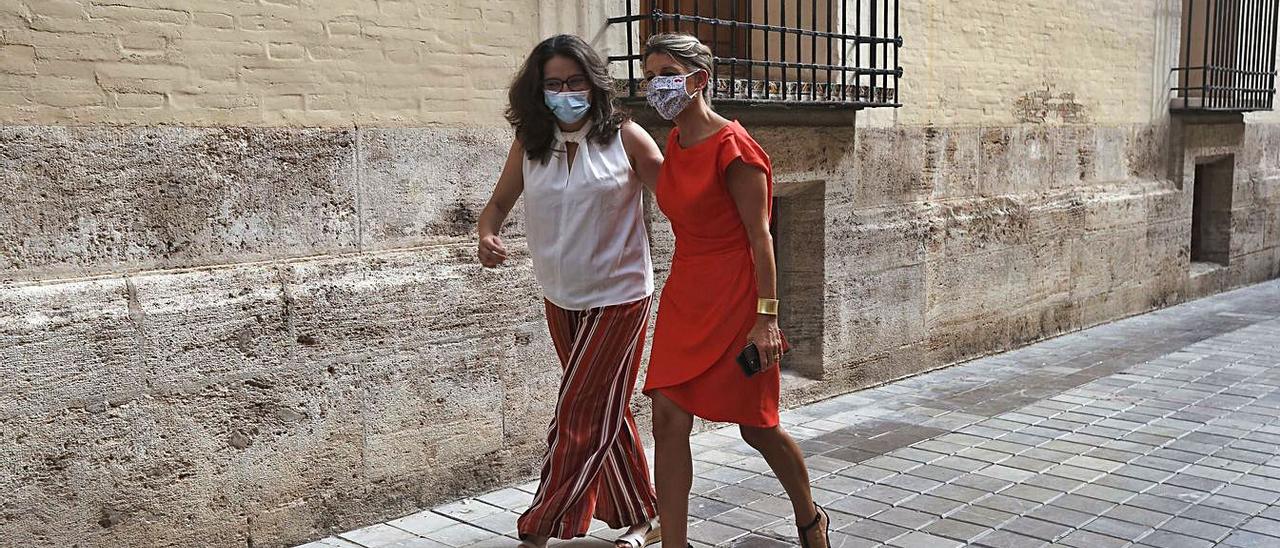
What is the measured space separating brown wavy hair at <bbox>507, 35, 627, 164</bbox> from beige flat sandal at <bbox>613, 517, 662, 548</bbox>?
1282 mm

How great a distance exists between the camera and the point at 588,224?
385 centimetres

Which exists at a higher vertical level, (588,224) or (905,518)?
(588,224)

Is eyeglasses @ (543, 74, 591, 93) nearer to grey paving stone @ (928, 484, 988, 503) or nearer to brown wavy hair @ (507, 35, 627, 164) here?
brown wavy hair @ (507, 35, 627, 164)

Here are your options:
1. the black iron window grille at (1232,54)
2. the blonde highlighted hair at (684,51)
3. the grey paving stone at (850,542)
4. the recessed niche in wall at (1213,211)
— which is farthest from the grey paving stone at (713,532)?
the recessed niche in wall at (1213,211)

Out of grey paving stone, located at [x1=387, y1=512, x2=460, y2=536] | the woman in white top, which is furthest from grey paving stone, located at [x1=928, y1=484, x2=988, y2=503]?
grey paving stone, located at [x1=387, y1=512, x2=460, y2=536]

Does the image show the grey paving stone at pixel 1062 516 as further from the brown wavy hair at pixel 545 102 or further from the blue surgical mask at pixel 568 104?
the blue surgical mask at pixel 568 104

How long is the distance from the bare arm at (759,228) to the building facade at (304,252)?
59.1 inches

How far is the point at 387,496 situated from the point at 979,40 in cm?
492

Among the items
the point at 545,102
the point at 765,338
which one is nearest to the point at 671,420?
the point at 765,338

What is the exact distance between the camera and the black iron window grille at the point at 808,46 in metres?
6.05

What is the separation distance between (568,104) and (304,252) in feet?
3.78

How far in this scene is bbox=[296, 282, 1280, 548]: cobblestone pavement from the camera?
4.36m

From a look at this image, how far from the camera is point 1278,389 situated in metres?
6.81

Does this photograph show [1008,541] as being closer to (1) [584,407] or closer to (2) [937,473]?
(2) [937,473]
